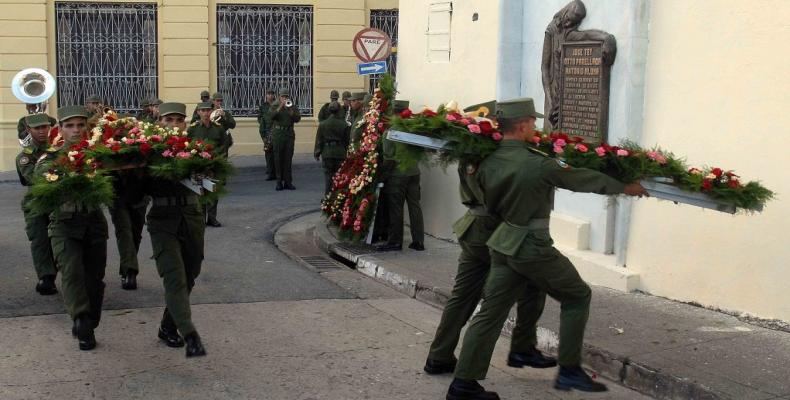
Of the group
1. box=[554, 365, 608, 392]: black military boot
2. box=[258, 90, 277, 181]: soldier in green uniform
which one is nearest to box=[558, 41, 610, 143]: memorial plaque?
box=[554, 365, 608, 392]: black military boot

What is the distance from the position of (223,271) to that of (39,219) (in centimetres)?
198

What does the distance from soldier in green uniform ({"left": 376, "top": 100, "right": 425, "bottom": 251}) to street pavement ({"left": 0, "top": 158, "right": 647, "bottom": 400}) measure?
2.49 ft

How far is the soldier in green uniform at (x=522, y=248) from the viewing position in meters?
→ 6.05

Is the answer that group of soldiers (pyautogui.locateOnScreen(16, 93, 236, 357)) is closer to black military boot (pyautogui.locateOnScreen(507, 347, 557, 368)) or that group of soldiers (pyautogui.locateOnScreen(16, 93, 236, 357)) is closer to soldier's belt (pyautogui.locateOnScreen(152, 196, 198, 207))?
soldier's belt (pyautogui.locateOnScreen(152, 196, 198, 207))

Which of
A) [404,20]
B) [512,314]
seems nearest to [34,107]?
[404,20]

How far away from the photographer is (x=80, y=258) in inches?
302

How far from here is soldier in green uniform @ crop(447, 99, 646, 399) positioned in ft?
19.8

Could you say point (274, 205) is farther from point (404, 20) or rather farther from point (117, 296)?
point (117, 296)

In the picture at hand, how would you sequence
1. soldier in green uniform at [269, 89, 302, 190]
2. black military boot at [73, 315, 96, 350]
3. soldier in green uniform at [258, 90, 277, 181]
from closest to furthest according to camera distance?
black military boot at [73, 315, 96, 350] → soldier in green uniform at [269, 89, 302, 190] → soldier in green uniform at [258, 90, 277, 181]

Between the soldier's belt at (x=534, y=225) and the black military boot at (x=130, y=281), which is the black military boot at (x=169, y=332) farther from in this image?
the soldier's belt at (x=534, y=225)

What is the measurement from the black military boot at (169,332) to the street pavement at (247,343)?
0.12m

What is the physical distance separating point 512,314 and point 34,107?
7884mm

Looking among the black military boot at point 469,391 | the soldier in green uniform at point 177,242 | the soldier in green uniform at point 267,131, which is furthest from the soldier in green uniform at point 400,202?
the soldier in green uniform at point 267,131

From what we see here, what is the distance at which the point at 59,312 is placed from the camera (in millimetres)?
8617
